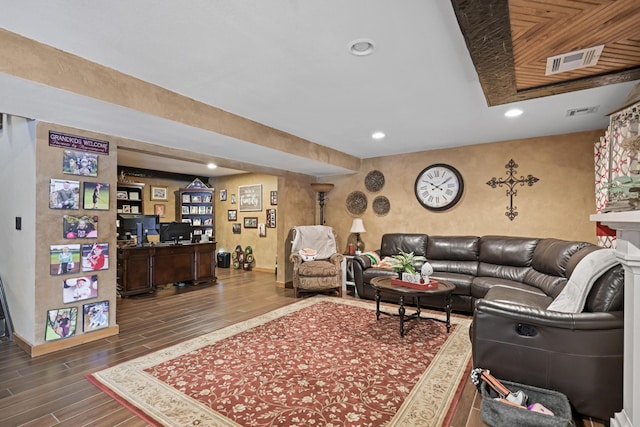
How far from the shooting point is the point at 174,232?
5.80 metres

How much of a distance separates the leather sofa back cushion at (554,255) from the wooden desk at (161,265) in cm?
542

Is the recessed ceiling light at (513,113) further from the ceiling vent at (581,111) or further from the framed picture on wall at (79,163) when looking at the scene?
the framed picture on wall at (79,163)

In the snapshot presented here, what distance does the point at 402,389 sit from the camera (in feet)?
7.25

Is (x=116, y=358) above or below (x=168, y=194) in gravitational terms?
below

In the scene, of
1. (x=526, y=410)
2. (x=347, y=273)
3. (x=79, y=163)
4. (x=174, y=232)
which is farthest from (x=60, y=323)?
(x=526, y=410)

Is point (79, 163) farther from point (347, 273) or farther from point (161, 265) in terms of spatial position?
point (347, 273)

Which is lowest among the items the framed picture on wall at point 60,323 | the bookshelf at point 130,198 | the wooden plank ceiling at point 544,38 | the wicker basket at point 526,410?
the wicker basket at point 526,410

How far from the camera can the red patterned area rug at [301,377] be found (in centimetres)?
193

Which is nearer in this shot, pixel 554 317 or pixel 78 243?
pixel 554 317

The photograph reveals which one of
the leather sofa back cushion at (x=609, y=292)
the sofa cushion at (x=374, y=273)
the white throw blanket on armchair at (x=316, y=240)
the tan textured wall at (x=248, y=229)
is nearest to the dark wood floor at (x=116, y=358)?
the leather sofa back cushion at (x=609, y=292)

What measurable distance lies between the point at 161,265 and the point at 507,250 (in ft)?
18.1

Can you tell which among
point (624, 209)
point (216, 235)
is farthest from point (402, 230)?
point (216, 235)

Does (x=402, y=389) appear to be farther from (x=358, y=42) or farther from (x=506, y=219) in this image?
(x=506, y=219)

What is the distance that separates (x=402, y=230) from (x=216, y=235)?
5361 mm
